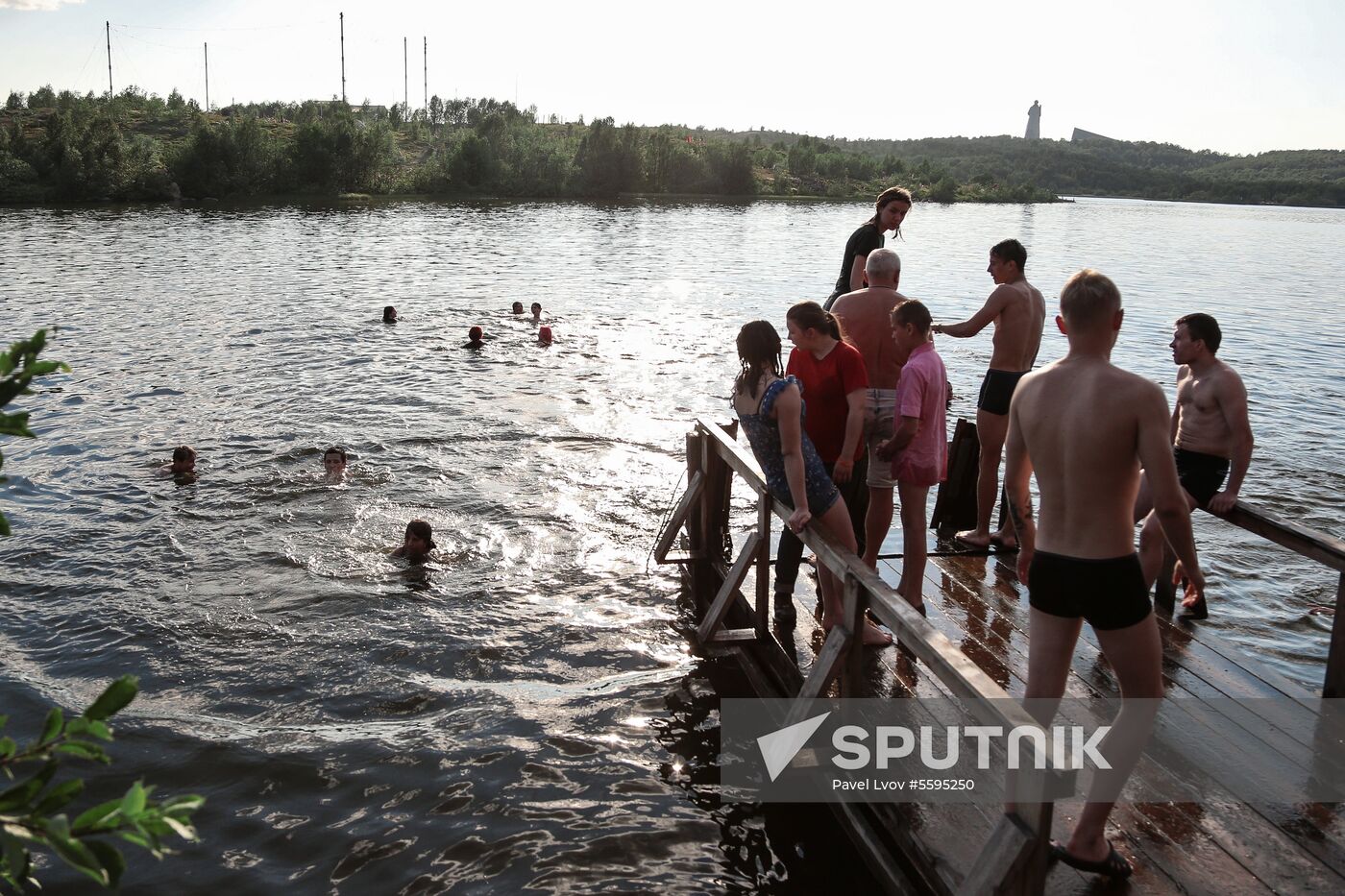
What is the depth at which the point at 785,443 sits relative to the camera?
5.58m

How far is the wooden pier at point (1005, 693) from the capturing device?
12.9 ft

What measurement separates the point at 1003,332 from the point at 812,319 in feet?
7.40

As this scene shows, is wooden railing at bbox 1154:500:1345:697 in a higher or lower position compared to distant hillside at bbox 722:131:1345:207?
lower

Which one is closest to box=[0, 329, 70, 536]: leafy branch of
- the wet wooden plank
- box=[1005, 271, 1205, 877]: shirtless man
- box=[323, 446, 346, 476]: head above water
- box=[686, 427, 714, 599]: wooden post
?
box=[1005, 271, 1205, 877]: shirtless man

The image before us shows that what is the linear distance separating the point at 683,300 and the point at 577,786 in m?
24.8

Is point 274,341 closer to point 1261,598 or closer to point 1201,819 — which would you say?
point 1261,598

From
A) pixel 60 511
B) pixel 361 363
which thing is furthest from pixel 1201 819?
pixel 361 363

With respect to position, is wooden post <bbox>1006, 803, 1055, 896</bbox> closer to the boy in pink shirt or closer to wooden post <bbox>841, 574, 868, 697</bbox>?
wooden post <bbox>841, 574, 868, 697</bbox>

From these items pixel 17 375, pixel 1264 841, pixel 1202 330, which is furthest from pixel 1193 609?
pixel 17 375

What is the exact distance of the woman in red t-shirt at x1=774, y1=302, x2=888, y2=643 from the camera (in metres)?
5.69

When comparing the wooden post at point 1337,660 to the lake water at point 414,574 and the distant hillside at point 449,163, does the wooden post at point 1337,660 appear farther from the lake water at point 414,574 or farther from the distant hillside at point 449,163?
the distant hillside at point 449,163

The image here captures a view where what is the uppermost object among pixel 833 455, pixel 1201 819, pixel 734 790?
pixel 833 455

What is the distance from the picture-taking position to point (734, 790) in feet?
19.8
